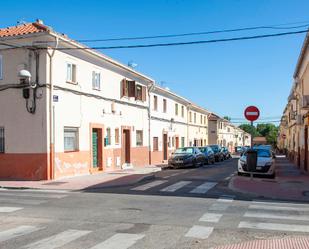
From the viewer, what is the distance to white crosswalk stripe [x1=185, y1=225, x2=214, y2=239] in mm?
7824

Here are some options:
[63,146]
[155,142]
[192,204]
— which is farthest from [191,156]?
[192,204]

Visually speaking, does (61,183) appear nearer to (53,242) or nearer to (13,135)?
(13,135)

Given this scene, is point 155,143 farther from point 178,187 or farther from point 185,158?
point 178,187

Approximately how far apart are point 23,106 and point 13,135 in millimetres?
1369

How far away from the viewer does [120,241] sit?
742 centimetres

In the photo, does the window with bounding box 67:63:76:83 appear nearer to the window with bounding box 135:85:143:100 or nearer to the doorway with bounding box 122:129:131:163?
the doorway with bounding box 122:129:131:163

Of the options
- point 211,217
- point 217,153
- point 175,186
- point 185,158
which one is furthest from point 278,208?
point 217,153

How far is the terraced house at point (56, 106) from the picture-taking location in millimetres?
18594

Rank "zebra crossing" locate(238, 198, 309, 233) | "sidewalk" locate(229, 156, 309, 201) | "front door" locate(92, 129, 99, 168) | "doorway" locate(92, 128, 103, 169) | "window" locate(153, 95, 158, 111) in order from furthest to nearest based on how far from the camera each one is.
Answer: "window" locate(153, 95, 158, 111) → "doorway" locate(92, 128, 103, 169) → "front door" locate(92, 129, 99, 168) → "sidewalk" locate(229, 156, 309, 201) → "zebra crossing" locate(238, 198, 309, 233)

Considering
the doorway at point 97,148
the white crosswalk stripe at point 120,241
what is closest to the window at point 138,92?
the doorway at point 97,148

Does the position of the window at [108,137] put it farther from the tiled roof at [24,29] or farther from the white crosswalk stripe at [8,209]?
the white crosswalk stripe at [8,209]

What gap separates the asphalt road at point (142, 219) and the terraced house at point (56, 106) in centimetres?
481

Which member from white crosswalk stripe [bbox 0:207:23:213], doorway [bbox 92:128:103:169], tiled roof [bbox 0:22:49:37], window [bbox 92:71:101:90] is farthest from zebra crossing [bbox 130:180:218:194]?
tiled roof [bbox 0:22:49:37]

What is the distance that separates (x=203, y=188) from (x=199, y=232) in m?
7.61
